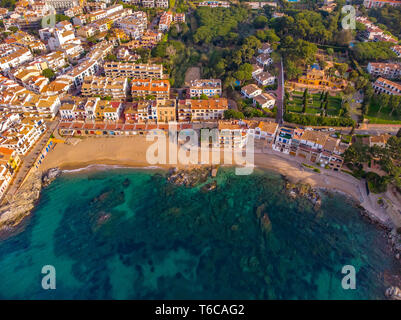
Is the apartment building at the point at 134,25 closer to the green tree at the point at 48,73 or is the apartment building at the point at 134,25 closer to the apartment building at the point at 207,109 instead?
the green tree at the point at 48,73

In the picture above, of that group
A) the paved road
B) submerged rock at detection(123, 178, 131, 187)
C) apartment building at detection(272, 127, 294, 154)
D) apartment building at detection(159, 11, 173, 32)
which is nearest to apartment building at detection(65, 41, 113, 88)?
apartment building at detection(159, 11, 173, 32)

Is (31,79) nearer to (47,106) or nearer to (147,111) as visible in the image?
(47,106)

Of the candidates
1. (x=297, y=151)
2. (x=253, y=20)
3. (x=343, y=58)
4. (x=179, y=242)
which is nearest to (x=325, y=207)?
(x=297, y=151)

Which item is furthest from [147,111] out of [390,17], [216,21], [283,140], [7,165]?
[390,17]

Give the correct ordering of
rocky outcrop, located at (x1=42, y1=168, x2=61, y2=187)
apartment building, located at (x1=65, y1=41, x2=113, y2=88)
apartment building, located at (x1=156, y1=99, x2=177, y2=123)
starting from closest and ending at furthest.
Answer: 1. rocky outcrop, located at (x1=42, y1=168, x2=61, y2=187)
2. apartment building, located at (x1=156, y1=99, x2=177, y2=123)
3. apartment building, located at (x1=65, y1=41, x2=113, y2=88)

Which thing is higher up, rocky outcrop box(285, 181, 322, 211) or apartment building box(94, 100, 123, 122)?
apartment building box(94, 100, 123, 122)

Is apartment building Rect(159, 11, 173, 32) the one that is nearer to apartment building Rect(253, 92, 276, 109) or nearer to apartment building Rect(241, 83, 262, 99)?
apartment building Rect(241, 83, 262, 99)

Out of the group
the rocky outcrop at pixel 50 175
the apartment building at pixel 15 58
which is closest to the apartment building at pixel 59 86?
the apartment building at pixel 15 58
